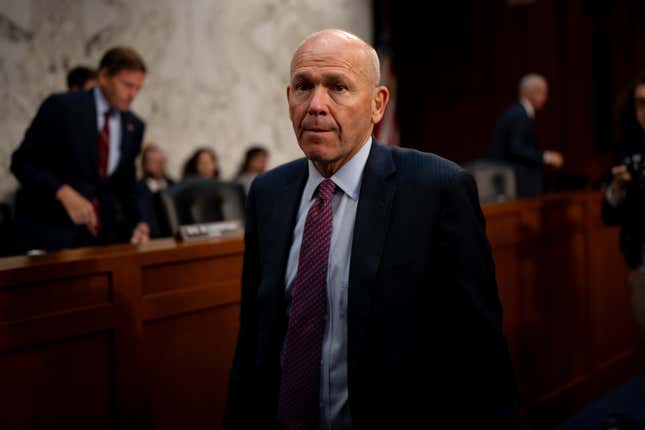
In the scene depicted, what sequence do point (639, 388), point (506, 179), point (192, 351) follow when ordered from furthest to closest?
point (506, 179) → point (639, 388) → point (192, 351)

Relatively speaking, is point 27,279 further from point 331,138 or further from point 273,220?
point 331,138

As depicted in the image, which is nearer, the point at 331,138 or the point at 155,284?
the point at 331,138

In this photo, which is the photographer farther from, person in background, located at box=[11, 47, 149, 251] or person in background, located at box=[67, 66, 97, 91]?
person in background, located at box=[67, 66, 97, 91]

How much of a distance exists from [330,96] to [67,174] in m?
A: 2.03

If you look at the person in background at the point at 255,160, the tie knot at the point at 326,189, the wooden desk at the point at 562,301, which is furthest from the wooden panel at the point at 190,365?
the person in background at the point at 255,160

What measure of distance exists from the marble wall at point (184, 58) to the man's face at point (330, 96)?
434 centimetres

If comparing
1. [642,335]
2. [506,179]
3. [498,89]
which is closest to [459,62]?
[498,89]

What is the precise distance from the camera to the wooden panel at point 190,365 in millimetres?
1994

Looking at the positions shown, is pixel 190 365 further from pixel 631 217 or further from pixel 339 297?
pixel 631 217

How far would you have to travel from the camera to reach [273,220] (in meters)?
1.49

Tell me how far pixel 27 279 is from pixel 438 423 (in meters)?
1.09

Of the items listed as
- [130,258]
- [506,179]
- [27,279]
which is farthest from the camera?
[506,179]

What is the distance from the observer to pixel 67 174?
118 inches

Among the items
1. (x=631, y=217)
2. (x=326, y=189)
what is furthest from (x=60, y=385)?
(x=631, y=217)
